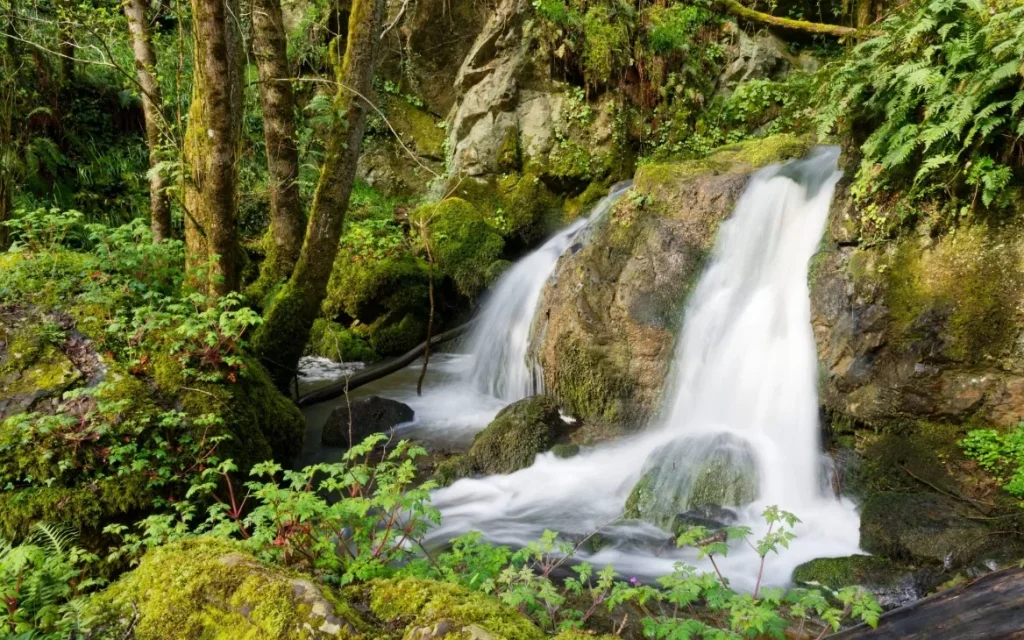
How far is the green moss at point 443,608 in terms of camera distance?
1708 mm

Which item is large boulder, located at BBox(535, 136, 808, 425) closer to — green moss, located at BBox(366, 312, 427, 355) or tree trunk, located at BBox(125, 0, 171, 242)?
green moss, located at BBox(366, 312, 427, 355)

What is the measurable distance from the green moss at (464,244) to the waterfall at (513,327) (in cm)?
52

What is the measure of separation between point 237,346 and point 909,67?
6532 millimetres

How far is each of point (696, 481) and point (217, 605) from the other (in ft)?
15.3

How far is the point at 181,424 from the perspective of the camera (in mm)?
4422

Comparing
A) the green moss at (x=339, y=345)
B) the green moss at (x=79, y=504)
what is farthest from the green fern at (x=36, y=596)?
the green moss at (x=339, y=345)

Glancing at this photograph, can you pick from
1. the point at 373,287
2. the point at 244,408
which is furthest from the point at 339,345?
the point at 244,408

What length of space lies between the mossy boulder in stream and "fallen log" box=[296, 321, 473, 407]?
363cm

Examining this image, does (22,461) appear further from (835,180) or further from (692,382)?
(835,180)

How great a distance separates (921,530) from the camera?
452 cm

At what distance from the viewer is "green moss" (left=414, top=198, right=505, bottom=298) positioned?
11.0 metres

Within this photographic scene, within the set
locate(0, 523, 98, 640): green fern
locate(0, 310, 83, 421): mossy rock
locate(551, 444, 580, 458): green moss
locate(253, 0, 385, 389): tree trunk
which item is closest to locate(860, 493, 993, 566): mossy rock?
locate(551, 444, 580, 458): green moss

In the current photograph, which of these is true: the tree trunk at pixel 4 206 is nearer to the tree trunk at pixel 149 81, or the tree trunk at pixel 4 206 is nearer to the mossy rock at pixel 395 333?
the tree trunk at pixel 149 81

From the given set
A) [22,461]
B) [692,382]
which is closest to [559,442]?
[692,382]
